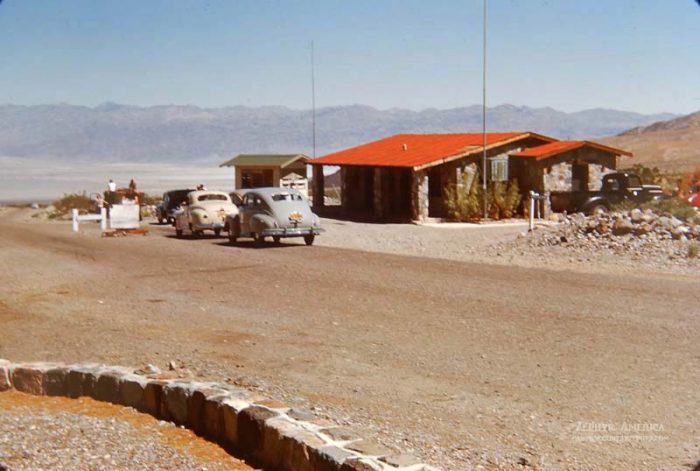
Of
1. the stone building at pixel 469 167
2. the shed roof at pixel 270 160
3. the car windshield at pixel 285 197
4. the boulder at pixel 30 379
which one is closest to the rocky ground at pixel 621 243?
the car windshield at pixel 285 197

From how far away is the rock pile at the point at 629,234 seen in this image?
20.2 meters

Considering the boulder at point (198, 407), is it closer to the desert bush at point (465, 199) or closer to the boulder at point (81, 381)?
the boulder at point (81, 381)

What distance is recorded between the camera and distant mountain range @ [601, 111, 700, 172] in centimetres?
9181

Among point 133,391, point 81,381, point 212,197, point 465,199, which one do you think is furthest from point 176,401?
point 465,199

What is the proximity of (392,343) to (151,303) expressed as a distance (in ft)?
16.1

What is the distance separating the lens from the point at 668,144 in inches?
4569

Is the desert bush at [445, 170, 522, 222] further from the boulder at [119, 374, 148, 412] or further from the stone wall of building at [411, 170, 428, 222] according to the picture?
the boulder at [119, 374, 148, 412]

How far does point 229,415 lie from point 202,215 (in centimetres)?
2211

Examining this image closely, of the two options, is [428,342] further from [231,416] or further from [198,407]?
[231,416]

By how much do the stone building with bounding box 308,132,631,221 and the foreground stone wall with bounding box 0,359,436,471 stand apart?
82.0 ft

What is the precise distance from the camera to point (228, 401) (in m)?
7.27

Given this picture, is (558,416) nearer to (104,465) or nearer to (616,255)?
(104,465)

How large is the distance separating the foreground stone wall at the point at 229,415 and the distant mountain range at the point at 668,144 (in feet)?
252

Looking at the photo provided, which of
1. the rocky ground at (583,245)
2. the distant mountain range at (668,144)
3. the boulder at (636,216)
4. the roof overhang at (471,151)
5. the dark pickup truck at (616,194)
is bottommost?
the rocky ground at (583,245)
